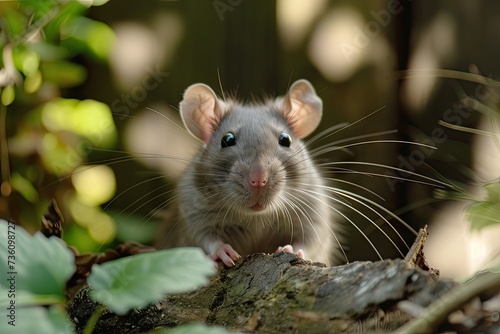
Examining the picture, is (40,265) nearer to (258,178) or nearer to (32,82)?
(258,178)

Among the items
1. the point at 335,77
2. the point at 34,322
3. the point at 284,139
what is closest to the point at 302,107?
the point at 284,139

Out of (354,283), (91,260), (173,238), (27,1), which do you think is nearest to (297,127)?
(173,238)

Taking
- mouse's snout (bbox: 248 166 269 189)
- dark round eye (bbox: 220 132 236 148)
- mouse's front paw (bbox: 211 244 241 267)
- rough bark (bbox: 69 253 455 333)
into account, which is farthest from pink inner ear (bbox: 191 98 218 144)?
rough bark (bbox: 69 253 455 333)

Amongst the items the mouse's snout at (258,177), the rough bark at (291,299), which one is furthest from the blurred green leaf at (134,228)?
the rough bark at (291,299)

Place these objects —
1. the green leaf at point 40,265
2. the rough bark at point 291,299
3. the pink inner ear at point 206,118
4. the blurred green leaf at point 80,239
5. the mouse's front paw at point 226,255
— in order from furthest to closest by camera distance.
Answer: the blurred green leaf at point 80,239
the pink inner ear at point 206,118
the mouse's front paw at point 226,255
the rough bark at point 291,299
the green leaf at point 40,265

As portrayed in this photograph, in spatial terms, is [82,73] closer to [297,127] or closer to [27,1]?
[27,1]

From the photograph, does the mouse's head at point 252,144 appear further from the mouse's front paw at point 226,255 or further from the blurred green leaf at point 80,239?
the blurred green leaf at point 80,239

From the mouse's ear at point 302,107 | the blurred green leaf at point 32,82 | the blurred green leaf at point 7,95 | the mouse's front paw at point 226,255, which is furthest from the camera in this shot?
the blurred green leaf at point 32,82
